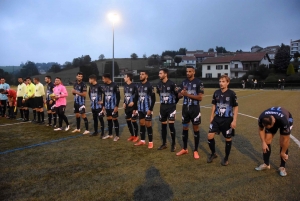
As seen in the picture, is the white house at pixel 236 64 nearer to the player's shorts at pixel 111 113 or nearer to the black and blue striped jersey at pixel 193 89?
the player's shorts at pixel 111 113

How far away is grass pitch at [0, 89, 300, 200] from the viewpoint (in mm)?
3936

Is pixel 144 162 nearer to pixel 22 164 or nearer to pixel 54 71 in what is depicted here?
pixel 22 164

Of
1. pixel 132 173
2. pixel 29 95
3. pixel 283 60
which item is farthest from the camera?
pixel 283 60

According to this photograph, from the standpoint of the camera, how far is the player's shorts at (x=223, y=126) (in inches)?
204

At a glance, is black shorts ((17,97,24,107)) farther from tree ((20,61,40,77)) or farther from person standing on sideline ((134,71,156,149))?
Answer: tree ((20,61,40,77))

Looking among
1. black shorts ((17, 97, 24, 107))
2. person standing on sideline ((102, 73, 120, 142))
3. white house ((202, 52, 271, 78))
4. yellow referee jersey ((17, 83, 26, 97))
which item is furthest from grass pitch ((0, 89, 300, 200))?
white house ((202, 52, 271, 78))

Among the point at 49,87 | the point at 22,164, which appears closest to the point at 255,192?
the point at 22,164

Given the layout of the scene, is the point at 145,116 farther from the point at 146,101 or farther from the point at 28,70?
the point at 28,70

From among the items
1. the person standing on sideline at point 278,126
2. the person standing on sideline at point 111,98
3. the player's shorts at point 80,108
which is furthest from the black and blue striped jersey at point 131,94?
the person standing on sideline at point 278,126

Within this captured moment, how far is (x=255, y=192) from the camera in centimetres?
396

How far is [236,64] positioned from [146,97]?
6381cm

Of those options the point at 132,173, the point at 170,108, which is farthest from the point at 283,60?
the point at 132,173

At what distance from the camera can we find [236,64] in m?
65.0

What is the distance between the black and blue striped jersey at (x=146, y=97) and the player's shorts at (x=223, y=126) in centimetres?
205
